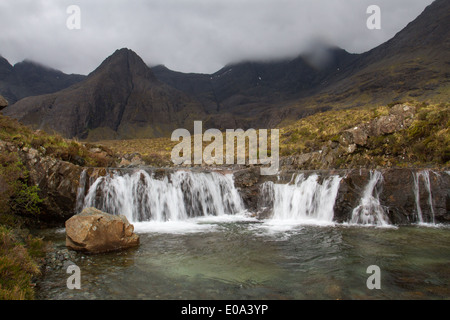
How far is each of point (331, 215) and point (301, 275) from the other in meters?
10.1

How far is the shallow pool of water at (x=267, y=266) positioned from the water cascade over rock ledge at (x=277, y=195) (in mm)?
2070

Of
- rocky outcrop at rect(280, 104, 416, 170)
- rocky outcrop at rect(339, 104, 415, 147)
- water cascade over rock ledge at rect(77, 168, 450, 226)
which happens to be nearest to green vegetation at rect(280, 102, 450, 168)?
rocky outcrop at rect(280, 104, 416, 170)

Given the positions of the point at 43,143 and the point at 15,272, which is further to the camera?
the point at 43,143

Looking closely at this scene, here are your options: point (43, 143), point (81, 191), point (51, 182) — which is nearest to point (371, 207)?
point (81, 191)

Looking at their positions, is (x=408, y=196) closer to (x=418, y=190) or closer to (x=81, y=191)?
(x=418, y=190)

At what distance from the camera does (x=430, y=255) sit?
10.2 m

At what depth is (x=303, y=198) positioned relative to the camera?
19.6 metres

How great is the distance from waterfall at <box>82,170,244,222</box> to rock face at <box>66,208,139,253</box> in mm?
6353

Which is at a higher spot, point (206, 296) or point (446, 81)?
point (446, 81)

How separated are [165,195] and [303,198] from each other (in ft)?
32.3

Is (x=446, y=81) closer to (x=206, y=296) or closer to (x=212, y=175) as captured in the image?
(x=212, y=175)

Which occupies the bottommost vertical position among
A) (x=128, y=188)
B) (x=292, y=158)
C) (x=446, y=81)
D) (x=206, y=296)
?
(x=206, y=296)

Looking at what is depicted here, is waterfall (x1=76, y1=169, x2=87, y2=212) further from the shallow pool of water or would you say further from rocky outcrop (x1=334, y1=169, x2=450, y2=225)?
rocky outcrop (x1=334, y1=169, x2=450, y2=225)

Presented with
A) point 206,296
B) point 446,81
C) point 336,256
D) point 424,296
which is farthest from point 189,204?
point 446,81
